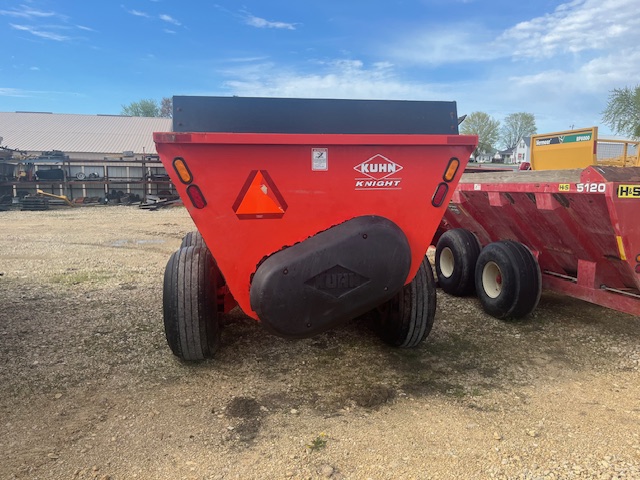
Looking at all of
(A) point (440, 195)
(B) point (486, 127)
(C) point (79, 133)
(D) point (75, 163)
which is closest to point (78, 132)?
(C) point (79, 133)

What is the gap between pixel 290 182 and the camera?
3279 millimetres

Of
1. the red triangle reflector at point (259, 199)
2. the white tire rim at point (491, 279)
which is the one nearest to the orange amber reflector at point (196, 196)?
the red triangle reflector at point (259, 199)

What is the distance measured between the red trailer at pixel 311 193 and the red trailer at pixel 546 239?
1375 mm

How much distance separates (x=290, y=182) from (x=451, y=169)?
1161 mm

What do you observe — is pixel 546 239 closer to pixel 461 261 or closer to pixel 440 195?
pixel 461 261

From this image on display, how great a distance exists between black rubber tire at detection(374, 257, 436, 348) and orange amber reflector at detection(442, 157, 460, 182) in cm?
80

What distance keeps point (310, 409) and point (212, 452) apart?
2.46 ft

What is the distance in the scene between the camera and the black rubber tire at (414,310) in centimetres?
405

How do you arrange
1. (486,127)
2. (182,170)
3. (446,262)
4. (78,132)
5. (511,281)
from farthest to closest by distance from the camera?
(486,127), (78,132), (446,262), (511,281), (182,170)

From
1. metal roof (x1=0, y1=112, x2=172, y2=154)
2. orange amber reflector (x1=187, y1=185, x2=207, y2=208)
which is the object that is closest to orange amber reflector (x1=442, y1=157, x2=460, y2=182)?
orange amber reflector (x1=187, y1=185, x2=207, y2=208)

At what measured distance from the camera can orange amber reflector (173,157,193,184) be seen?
10.2ft

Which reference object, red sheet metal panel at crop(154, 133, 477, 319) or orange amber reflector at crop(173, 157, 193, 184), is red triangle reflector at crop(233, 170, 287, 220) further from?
orange amber reflector at crop(173, 157, 193, 184)

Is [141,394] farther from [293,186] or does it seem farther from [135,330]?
[293,186]

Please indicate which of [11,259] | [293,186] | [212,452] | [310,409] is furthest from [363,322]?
[11,259]
